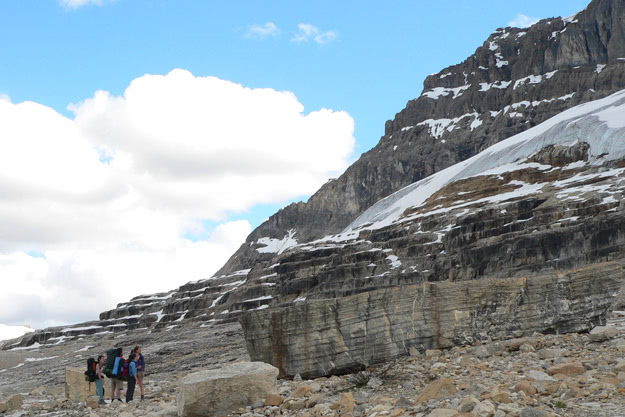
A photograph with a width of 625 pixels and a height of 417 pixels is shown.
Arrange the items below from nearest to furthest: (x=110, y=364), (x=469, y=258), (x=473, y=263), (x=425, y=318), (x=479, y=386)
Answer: (x=479, y=386) < (x=425, y=318) < (x=110, y=364) < (x=473, y=263) < (x=469, y=258)

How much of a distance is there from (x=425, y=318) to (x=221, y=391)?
6731 millimetres

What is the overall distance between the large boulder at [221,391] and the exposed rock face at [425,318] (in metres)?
4.11

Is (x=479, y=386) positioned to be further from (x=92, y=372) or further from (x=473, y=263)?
(x=473, y=263)

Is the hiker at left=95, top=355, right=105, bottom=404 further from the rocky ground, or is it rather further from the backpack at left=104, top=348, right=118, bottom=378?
the rocky ground

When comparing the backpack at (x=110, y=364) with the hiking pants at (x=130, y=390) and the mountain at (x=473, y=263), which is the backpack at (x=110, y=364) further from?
the mountain at (x=473, y=263)

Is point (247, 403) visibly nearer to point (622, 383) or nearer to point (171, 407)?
point (171, 407)

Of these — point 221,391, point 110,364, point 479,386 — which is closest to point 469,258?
point 110,364

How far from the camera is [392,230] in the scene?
119000mm

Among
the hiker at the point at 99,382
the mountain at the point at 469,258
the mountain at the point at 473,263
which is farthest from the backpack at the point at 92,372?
the mountain at the point at 473,263

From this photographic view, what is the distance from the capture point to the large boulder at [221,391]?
48.9 ft

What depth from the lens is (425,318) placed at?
A: 63.4ft

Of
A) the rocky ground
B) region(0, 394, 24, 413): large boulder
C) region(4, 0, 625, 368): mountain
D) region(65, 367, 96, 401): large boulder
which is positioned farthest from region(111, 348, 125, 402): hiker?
region(4, 0, 625, 368): mountain

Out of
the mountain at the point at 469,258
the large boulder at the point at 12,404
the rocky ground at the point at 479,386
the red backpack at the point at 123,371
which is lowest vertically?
the rocky ground at the point at 479,386

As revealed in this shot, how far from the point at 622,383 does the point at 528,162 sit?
128m
